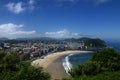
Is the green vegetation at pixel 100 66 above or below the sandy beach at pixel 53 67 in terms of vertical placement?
above

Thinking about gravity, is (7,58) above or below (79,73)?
above

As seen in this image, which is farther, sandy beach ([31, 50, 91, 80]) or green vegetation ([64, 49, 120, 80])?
sandy beach ([31, 50, 91, 80])

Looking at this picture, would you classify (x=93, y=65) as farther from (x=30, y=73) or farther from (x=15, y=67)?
(x=30, y=73)

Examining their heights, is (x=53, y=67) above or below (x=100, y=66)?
below

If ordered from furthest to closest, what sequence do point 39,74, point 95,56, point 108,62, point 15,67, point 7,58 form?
point 95,56
point 108,62
point 7,58
point 15,67
point 39,74

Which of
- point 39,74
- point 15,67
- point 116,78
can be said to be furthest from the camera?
point 15,67

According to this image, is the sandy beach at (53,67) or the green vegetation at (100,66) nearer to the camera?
the green vegetation at (100,66)

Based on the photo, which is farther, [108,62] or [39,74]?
[108,62]

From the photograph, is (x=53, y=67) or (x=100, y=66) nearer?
(x=100, y=66)

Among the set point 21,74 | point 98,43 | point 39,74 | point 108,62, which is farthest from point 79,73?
point 98,43

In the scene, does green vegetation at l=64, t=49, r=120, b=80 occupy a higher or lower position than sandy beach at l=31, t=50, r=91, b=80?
higher
